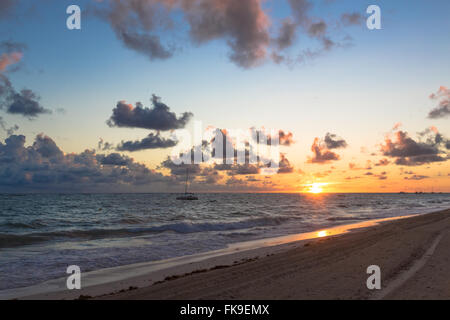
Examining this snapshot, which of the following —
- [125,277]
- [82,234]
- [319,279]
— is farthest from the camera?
[82,234]

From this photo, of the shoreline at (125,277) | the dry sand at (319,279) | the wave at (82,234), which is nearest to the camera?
the dry sand at (319,279)

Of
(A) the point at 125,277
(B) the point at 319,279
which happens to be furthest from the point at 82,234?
(B) the point at 319,279

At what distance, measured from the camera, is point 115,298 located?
9.19m

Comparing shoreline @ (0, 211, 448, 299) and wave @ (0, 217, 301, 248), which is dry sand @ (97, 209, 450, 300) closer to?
shoreline @ (0, 211, 448, 299)

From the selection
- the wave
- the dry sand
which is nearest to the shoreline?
the dry sand

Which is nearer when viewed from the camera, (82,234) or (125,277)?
(125,277)

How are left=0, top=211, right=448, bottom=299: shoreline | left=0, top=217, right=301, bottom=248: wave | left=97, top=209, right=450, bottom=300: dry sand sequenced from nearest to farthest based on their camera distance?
left=97, top=209, right=450, bottom=300: dry sand → left=0, top=211, right=448, bottom=299: shoreline → left=0, top=217, right=301, bottom=248: wave

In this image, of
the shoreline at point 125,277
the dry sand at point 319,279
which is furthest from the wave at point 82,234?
the dry sand at point 319,279

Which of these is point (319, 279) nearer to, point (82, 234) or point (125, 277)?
point (125, 277)

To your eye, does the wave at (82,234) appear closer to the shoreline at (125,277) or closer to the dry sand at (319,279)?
the shoreline at (125,277)

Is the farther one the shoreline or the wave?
the wave

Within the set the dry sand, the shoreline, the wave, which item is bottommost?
the wave
